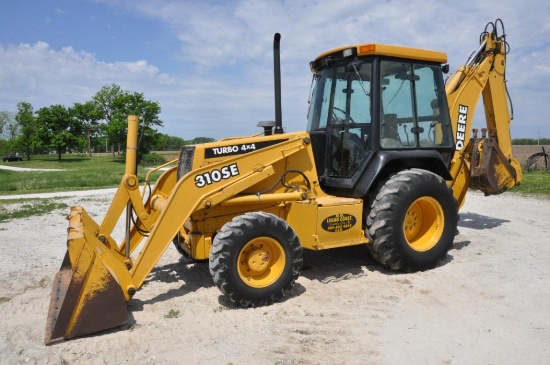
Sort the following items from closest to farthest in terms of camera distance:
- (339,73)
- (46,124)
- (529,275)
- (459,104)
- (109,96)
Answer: (529,275) < (339,73) < (459,104) < (46,124) < (109,96)

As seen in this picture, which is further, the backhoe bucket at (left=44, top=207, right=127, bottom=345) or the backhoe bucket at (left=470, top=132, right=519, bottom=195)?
the backhoe bucket at (left=470, top=132, right=519, bottom=195)

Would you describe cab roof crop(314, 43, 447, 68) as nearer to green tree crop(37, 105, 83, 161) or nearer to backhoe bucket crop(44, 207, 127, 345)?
backhoe bucket crop(44, 207, 127, 345)

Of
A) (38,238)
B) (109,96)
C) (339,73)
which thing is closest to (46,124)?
(109,96)

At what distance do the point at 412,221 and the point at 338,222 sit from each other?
1.34 meters

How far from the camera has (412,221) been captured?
20.7ft

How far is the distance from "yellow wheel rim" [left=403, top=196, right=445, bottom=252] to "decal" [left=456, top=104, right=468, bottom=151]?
5.86 ft

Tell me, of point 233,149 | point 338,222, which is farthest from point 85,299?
point 338,222

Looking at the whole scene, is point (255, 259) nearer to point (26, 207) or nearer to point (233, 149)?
point (233, 149)

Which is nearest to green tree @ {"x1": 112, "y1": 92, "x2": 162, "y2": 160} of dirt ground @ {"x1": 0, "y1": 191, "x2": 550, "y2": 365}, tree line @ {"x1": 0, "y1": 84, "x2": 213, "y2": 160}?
tree line @ {"x1": 0, "y1": 84, "x2": 213, "y2": 160}

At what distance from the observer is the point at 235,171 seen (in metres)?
5.29

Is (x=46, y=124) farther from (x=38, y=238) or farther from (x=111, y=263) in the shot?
(x=111, y=263)

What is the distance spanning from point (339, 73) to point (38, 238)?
20.1 ft

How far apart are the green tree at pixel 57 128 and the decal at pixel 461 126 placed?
47819 mm

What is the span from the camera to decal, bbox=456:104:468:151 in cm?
746
